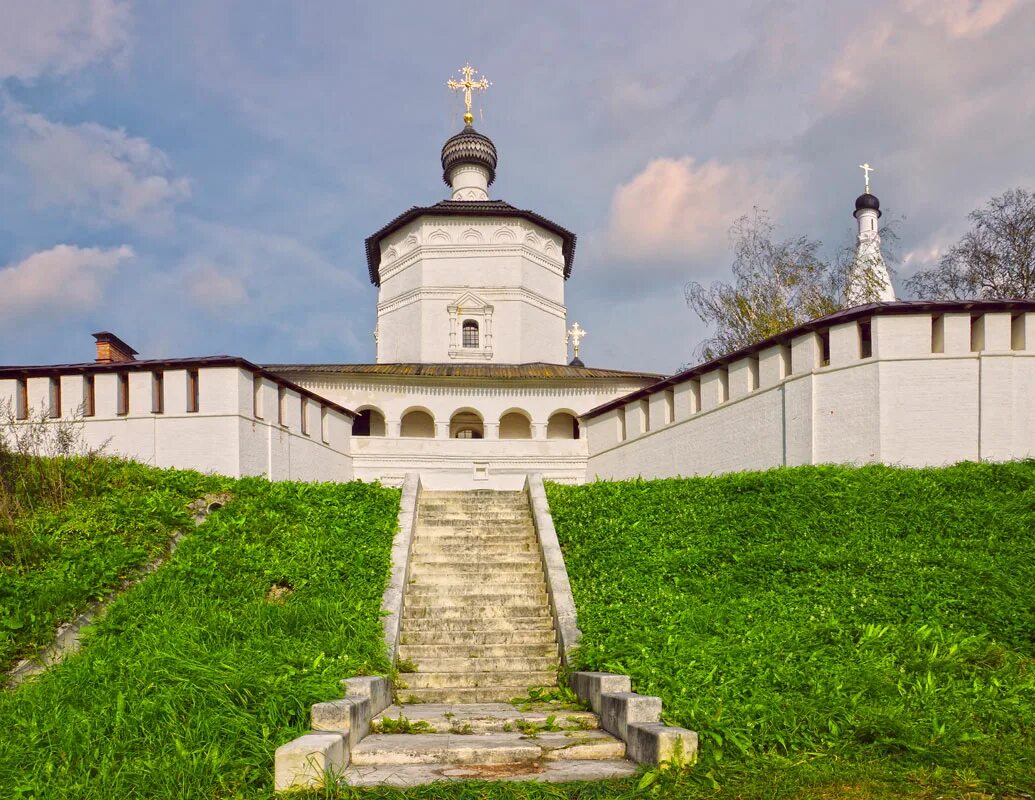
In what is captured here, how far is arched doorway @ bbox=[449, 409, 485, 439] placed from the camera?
25.1 meters

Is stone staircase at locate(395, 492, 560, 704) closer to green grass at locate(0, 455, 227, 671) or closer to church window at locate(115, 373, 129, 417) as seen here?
green grass at locate(0, 455, 227, 671)

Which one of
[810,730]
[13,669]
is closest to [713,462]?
[810,730]

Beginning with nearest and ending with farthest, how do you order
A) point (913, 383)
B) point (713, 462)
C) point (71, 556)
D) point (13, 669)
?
point (13, 669) < point (71, 556) < point (913, 383) < point (713, 462)

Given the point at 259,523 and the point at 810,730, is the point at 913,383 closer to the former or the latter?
the point at 810,730

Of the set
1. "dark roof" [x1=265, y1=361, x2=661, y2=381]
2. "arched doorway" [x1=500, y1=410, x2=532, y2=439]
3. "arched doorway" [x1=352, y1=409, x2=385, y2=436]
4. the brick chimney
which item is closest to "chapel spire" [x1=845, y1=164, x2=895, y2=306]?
"dark roof" [x1=265, y1=361, x2=661, y2=381]

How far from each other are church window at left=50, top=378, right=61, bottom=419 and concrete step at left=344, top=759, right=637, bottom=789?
13.8 m

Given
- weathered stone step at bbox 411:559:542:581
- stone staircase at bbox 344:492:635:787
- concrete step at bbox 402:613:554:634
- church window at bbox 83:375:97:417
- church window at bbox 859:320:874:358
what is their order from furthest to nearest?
1. church window at bbox 83:375:97:417
2. church window at bbox 859:320:874:358
3. weathered stone step at bbox 411:559:542:581
4. concrete step at bbox 402:613:554:634
5. stone staircase at bbox 344:492:635:787

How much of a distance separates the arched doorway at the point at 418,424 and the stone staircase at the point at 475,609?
540 inches

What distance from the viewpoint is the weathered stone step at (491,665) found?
734 centimetres

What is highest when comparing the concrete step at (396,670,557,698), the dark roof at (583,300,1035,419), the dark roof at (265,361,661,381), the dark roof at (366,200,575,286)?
the dark roof at (366,200,575,286)

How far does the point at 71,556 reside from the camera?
8.05m

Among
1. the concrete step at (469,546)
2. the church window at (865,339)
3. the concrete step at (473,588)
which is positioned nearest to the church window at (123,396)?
the concrete step at (469,546)

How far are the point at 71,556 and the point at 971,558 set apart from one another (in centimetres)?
998

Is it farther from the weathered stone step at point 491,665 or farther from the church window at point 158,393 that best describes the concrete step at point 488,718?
the church window at point 158,393
